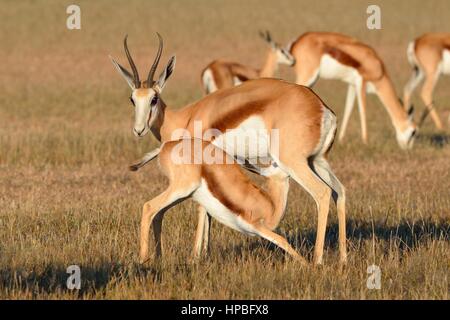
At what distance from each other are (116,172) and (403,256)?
5.06 meters

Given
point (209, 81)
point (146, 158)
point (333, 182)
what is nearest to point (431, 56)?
point (209, 81)

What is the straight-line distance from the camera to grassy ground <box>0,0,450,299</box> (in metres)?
6.08

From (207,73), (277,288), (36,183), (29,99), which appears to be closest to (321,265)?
(277,288)

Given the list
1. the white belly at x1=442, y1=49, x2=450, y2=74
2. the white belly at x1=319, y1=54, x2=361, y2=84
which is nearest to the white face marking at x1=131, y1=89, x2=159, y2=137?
the white belly at x1=319, y1=54, x2=361, y2=84

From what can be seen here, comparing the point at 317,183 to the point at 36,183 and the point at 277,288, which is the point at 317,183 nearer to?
the point at 277,288

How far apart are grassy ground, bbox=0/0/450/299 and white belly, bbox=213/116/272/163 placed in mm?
693

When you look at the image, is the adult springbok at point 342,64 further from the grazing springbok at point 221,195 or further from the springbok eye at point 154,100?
the grazing springbok at point 221,195

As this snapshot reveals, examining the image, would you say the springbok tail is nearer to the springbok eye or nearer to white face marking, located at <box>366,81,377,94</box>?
the springbok eye

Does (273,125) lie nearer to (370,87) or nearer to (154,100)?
(154,100)

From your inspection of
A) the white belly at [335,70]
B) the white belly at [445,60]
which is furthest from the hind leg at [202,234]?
the white belly at [445,60]

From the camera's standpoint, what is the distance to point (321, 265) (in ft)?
21.5

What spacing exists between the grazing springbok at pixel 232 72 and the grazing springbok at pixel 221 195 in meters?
8.29

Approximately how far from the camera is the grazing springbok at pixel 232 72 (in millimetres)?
15109

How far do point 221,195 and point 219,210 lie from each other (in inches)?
3.9
